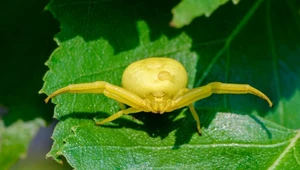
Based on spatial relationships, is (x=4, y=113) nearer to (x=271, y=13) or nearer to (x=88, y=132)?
(x=88, y=132)

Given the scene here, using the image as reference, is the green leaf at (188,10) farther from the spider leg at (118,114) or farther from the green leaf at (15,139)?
the green leaf at (15,139)

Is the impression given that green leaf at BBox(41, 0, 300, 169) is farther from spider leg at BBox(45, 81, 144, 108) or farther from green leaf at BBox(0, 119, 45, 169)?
green leaf at BBox(0, 119, 45, 169)

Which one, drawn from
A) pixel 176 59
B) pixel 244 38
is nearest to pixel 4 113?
pixel 176 59

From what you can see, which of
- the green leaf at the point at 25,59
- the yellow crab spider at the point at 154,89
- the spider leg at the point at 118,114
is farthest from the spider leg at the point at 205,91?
the green leaf at the point at 25,59

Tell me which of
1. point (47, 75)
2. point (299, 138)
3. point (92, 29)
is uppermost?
point (92, 29)

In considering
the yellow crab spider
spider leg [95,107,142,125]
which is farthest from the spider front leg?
spider leg [95,107,142,125]

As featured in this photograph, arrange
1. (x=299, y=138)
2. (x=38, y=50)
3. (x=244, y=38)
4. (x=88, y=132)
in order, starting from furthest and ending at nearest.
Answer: (x=38, y=50)
(x=244, y=38)
(x=299, y=138)
(x=88, y=132)
